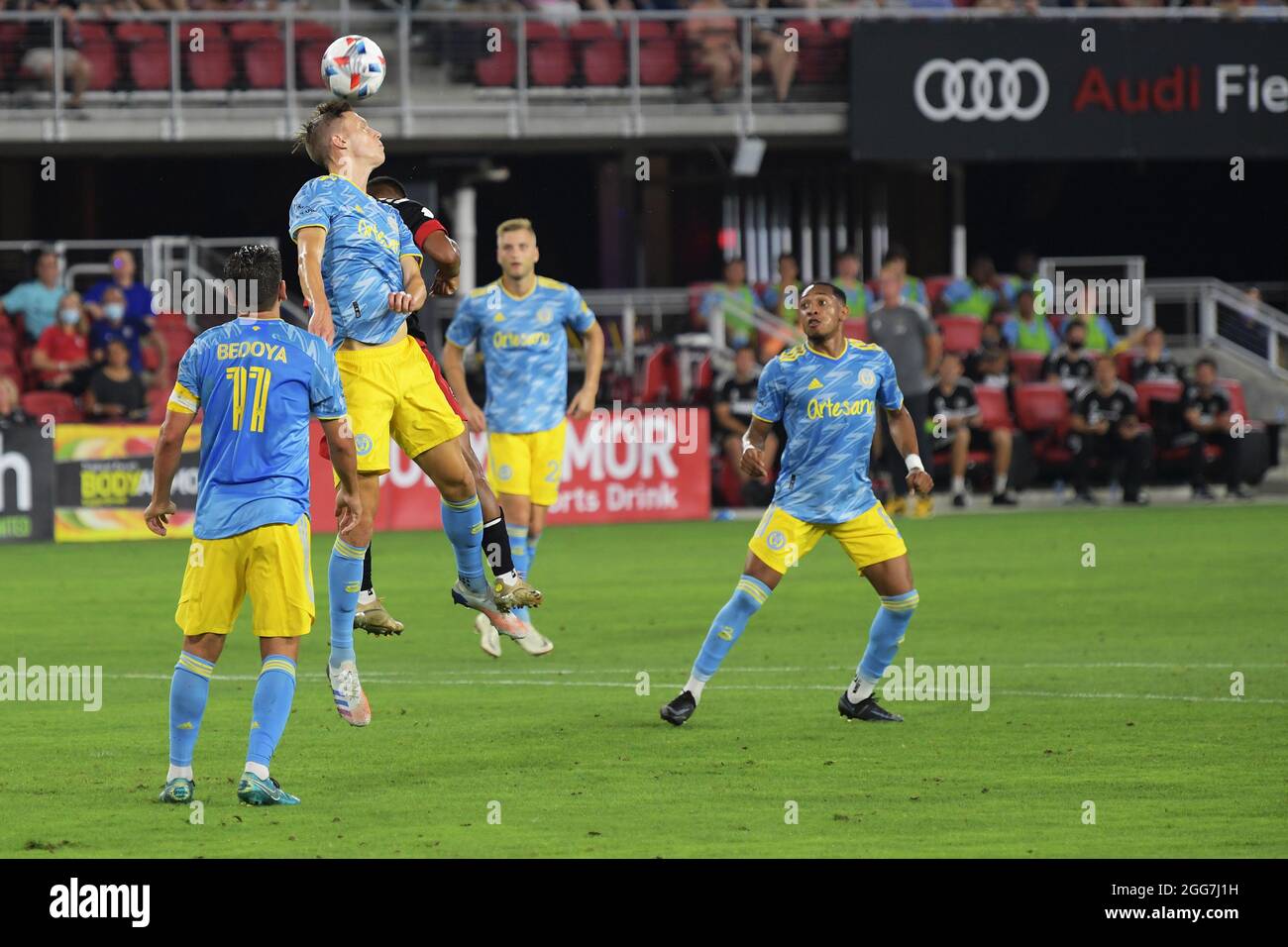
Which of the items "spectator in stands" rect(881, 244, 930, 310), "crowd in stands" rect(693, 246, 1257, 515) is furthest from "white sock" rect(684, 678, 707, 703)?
"spectator in stands" rect(881, 244, 930, 310)

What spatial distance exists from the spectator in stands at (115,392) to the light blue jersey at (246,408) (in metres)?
14.2

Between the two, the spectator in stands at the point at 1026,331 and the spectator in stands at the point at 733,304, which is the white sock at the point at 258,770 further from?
the spectator in stands at the point at 1026,331

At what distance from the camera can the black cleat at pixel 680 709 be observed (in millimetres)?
10352

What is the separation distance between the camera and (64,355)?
23.0 m

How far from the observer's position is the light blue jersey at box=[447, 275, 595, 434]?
1380 centimetres

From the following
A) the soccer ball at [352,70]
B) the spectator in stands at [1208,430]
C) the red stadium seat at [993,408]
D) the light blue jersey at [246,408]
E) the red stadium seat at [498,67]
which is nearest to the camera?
the light blue jersey at [246,408]

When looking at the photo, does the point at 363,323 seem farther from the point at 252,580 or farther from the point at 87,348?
the point at 87,348

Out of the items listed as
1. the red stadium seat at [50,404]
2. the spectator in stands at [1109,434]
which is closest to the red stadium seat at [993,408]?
the spectator in stands at [1109,434]

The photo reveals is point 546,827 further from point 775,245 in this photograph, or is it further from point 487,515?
point 775,245

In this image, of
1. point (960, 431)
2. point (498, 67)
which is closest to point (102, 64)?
point (498, 67)

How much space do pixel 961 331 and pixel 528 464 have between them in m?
13.0

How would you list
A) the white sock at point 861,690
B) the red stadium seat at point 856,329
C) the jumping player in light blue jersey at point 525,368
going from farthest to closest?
the red stadium seat at point 856,329 → the jumping player in light blue jersey at point 525,368 → the white sock at point 861,690

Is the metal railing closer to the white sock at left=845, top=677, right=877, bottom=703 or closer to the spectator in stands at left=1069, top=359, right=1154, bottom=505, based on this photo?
the spectator in stands at left=1069, top=359, right=1154, bottom=505

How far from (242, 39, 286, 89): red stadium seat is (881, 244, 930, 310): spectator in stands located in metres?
7.34
